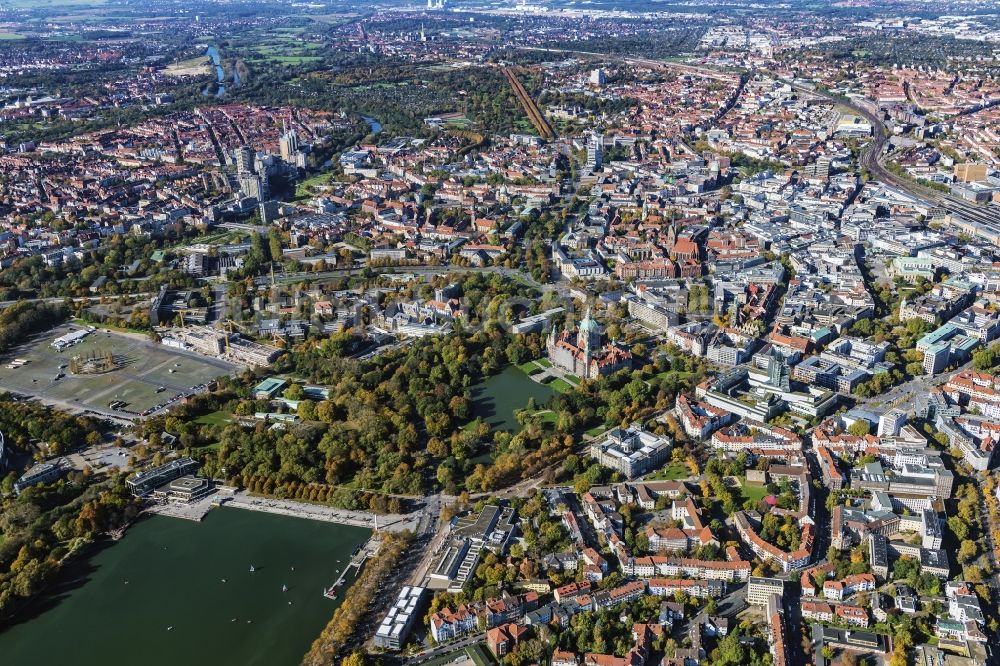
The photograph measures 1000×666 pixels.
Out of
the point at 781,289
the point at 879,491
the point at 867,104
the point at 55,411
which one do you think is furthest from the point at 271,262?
the point at 867,104

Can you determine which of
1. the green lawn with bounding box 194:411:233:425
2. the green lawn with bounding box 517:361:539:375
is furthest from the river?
the green lawn with bounding box 517:361:539:375

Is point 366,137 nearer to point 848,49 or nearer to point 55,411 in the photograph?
point 55,411

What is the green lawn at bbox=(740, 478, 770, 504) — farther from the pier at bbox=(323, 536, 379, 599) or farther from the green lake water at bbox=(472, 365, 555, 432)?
the pier at bbox=(323, 536, 379, 599)

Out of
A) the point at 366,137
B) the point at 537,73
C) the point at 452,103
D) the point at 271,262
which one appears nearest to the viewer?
the point at 271,262

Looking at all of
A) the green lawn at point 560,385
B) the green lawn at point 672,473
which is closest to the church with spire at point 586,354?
the green lawn at point 560,385

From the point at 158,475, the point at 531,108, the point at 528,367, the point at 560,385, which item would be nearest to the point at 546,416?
the point at 560,385

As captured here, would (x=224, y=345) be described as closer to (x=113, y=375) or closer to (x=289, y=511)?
(x=113, y=375)
